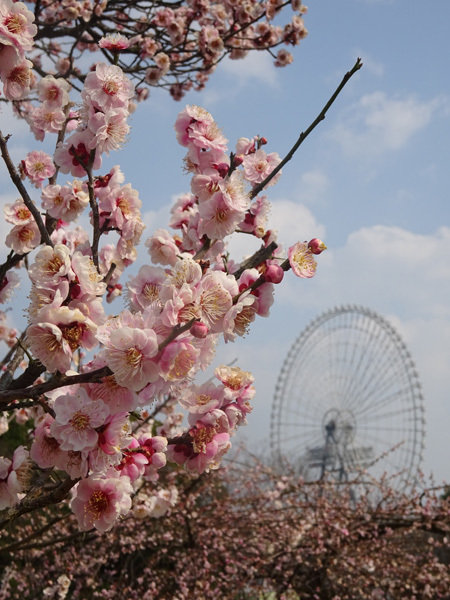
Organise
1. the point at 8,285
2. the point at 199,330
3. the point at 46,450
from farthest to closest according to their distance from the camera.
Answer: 1. the point at 8,285
2. the point at 46,450
3. the point at 199,330

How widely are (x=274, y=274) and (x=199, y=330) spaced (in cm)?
25

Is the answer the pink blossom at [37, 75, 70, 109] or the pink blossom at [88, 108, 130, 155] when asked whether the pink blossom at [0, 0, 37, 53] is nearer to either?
the pink blossom at [88, 108, 130, 155]

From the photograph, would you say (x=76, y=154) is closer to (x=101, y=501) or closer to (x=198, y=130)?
(x=198, y=130)

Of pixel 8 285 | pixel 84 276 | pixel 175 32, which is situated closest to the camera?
pixel 84 276

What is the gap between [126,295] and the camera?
151cm

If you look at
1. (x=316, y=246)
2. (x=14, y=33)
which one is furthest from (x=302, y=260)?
(x=14, y=33)

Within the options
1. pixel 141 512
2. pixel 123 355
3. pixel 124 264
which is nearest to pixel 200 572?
pixel 141 512

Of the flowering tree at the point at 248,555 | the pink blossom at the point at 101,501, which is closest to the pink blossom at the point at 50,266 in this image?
the pink blossom at the point at 101,501

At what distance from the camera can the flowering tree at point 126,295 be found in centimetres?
111

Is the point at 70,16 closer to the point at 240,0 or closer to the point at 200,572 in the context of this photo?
the point at 240,0

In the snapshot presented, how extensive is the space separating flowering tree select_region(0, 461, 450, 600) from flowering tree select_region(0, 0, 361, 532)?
3.34m

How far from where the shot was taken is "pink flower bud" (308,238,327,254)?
50.6 inches

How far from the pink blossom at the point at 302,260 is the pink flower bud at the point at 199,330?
0.96ft

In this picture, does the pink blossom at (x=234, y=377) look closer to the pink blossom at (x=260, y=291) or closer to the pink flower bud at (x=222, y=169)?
the pink blossom at (x=260, y=291)
